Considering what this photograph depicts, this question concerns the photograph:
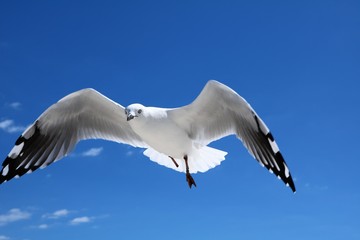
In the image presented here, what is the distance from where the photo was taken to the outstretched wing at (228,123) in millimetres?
4336

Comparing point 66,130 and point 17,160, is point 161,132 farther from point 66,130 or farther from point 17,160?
point 17,160

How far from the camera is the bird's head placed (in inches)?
165

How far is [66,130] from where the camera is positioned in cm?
491

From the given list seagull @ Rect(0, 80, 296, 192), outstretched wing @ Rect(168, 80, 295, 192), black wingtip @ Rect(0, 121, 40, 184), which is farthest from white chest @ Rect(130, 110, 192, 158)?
black wingtip @ Rect(0, 121, 40, 184)

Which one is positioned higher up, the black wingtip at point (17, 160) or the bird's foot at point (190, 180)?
the black wingtip at point (17, 160)

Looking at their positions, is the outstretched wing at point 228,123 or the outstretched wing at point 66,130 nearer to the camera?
→ the outstretched wing at point 228,123

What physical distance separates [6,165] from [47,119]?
57 cm

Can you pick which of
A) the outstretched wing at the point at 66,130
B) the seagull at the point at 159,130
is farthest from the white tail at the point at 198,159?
the outstretched wing at the point at 66,130

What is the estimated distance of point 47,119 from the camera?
189 inches

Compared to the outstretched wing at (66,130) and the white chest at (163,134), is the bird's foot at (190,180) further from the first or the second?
the outstretched wing at (66,130)

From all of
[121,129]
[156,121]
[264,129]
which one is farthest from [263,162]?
[121,129]

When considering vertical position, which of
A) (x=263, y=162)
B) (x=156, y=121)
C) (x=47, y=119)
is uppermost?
(x=47, y=119)

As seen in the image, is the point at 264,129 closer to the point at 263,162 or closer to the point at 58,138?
the point at 263,162

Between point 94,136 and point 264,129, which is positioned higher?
point 94,136
